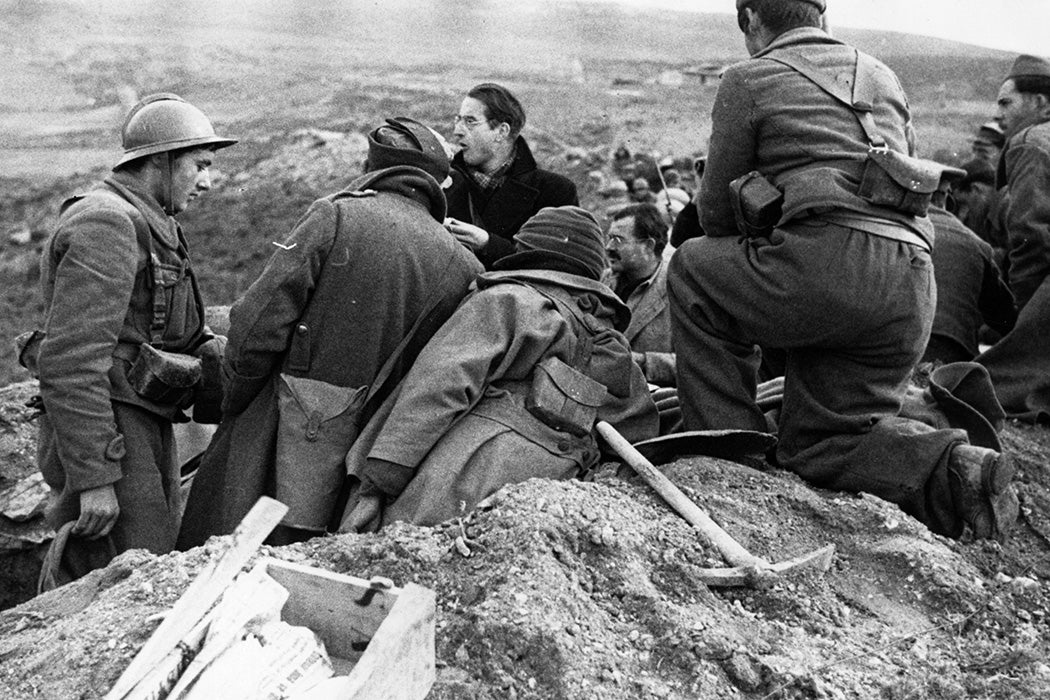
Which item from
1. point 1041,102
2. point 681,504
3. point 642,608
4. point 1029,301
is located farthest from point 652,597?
point 1041,102

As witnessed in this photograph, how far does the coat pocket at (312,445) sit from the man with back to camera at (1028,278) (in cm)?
372

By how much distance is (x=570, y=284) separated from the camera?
188 inches

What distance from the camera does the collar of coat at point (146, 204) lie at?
4.65 metres

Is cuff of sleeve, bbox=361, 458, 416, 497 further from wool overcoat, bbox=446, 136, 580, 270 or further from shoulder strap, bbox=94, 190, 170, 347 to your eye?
wool overcoat, bbox=446, 136, 580, 270

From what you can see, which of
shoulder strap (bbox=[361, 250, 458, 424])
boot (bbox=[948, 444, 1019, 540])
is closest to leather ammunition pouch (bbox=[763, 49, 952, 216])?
boot (bbox=[948, 444, 1019, 540])

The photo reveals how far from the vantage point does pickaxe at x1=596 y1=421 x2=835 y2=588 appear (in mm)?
3705

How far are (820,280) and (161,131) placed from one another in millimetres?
2583

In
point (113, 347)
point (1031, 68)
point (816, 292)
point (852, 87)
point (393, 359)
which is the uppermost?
point (852, 87)

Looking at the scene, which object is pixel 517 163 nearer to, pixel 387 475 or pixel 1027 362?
pixel 387 475

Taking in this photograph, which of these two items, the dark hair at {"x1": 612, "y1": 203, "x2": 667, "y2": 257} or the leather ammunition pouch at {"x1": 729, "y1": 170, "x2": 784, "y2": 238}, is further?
the dark hair at {"x1": 612, "y1": 203, "x2": 667, "y2": 257}

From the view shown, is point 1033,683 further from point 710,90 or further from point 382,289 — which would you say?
point 710,90

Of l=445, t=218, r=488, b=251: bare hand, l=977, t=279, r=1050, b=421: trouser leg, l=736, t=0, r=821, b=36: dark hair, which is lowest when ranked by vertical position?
l=977, t=279, r=1050, b=421: trouser leg

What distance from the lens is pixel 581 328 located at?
472 centimetres

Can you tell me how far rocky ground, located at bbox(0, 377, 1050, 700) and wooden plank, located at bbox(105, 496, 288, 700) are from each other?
12.3 inches
